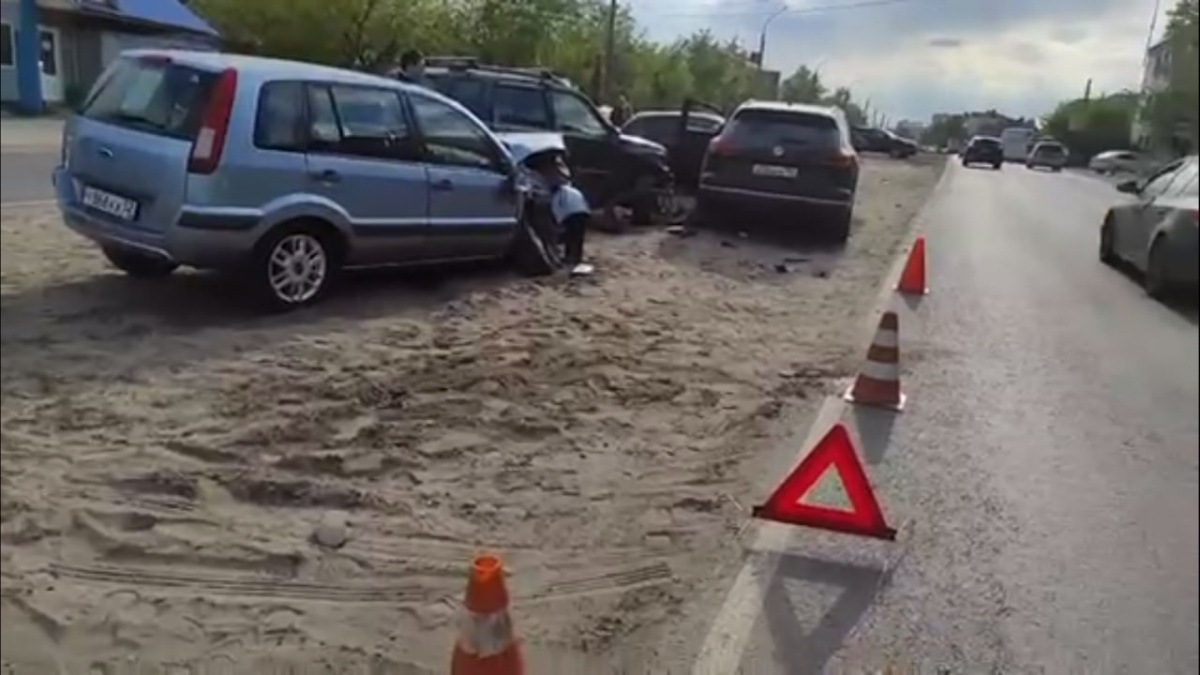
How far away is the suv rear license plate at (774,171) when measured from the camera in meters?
9.29

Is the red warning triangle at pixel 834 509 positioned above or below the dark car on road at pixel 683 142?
below

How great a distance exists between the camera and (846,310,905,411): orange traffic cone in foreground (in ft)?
15.3

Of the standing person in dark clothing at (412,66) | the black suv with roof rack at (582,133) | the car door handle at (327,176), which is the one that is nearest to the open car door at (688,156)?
the black suv with roof rack at (582,133)

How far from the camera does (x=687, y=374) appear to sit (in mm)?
5406

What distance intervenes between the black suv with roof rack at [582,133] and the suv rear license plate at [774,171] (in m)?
1.19

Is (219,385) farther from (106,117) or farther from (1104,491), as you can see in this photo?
(1104,491)

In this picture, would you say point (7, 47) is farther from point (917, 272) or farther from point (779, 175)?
point (779, 175)

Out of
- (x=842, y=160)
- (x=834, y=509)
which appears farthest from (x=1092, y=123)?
(x=842, y=160)

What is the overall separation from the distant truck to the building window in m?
1.64

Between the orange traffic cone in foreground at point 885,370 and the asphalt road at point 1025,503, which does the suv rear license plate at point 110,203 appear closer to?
the asphalt road at point 1025,503

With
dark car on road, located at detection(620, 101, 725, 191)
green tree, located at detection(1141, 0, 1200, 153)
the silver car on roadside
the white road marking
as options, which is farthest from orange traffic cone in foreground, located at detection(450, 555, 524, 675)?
dark car on road, located at detection(620, 101, 725, 191)

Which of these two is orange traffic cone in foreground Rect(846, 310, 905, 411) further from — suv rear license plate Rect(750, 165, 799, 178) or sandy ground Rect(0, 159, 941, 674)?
suv rear license plate Rect(750, 165, 799, 178)

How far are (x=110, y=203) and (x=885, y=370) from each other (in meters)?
3.61

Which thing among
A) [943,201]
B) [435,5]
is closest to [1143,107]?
[435,5]
